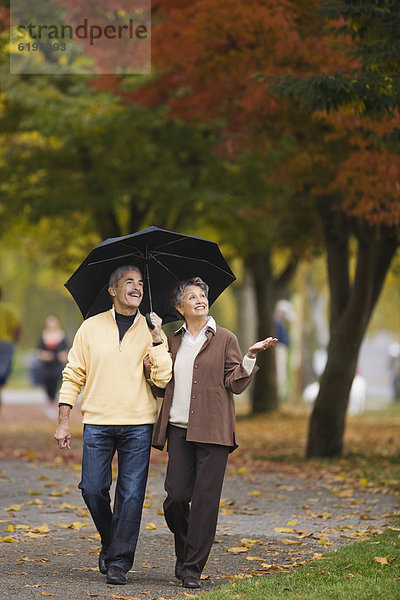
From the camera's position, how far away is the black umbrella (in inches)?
256

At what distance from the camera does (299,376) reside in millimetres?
33000

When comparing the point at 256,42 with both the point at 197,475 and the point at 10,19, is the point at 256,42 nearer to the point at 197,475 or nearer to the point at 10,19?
the point at 10,19

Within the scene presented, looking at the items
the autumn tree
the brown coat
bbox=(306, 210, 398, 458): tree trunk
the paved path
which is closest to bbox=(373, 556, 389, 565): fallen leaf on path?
the paved path

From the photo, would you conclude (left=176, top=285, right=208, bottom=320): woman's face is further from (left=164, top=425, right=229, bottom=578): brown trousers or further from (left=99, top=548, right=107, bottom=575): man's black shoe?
(left=99, top=548, right=107, bottom=575): man's black shoe

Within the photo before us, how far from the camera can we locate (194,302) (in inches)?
249

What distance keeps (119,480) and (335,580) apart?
1459mm

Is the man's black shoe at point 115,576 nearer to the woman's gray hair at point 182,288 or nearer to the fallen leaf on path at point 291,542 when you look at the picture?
the woman's gray hair at point 182,288

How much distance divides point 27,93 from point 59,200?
79.8 inches

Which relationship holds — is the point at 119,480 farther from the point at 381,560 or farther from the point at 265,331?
the point at 265,331

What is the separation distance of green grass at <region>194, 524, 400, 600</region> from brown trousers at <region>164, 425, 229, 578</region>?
0.98ft

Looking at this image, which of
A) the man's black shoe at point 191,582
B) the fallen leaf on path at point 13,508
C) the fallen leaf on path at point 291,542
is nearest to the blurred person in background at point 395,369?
the fallen leaf on path at point 13,508

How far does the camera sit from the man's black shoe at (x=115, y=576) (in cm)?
617

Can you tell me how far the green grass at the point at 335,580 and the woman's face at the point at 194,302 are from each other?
1647mm

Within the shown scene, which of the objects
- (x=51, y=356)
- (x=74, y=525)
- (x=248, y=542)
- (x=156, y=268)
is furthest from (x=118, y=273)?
(x=51, y=356)
